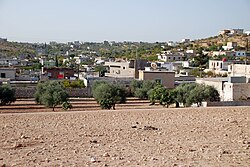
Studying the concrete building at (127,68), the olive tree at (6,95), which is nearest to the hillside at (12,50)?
the concrete building at (127,68)

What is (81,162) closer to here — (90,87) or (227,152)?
(227,152)

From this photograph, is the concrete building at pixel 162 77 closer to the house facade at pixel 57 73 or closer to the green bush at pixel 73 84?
the green bush at pixel 73 84

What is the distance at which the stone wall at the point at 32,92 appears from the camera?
34750mm

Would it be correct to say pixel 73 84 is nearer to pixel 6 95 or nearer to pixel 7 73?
pixel 7 73

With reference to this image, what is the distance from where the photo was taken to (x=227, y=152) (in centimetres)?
754

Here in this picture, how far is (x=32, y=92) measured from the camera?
115ft

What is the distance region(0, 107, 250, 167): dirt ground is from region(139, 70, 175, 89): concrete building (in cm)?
2577

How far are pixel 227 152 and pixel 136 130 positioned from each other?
3.13 metres

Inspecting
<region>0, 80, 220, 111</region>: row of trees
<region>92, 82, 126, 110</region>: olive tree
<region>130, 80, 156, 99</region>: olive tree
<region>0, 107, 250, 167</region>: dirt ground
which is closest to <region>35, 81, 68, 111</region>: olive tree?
<region>0, 80, 220, 111</region>: row of trees

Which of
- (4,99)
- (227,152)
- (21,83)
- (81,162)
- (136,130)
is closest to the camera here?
(81,162)

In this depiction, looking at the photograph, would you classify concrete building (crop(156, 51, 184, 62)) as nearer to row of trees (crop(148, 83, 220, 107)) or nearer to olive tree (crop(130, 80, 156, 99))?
olive tree (crop(130, 80, 156, 99))

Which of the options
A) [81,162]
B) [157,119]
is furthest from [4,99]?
[81,162]

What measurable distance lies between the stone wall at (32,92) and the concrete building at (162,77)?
6.38 meters

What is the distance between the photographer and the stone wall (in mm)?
34750
